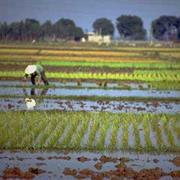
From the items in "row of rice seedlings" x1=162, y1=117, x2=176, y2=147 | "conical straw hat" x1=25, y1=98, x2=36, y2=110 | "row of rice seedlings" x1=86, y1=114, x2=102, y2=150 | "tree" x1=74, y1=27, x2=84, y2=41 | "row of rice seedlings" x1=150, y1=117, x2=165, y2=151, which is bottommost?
"row of rice seedlings" x1=162, y1=117, x2=176, y2=147

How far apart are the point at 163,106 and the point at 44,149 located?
216 inches

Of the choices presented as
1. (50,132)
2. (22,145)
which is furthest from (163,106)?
(22,145)

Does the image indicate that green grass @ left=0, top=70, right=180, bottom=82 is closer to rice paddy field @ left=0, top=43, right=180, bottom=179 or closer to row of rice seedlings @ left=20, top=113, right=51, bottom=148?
rice paddy field @ left=0, top=43, right=180, bottom=179

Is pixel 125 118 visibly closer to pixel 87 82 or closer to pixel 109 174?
pixel 109 174

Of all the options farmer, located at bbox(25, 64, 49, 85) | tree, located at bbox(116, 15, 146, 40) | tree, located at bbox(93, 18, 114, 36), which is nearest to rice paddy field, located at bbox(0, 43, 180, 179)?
farmer, located at bbox(25, 64, 49, 85)

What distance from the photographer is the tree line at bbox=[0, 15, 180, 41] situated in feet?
243

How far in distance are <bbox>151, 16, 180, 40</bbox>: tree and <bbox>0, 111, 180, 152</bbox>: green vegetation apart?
81.7 metres

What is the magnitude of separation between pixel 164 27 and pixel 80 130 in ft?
280

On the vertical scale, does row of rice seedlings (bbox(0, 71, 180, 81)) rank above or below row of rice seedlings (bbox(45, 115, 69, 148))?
above

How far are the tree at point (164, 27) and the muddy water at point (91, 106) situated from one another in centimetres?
7920

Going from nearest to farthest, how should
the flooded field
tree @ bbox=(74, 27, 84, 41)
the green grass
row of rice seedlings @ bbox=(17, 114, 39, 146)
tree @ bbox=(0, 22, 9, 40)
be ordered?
1. row of rice seedlings @ bbox=(17, 114, 39, 146)
2. the flooded field
3. the green grass
4. tree @ bbox=(0, 22, 9, 40)
5. tree @ bbox=(74, 27, 84, 41)

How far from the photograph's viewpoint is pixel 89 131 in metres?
8.90

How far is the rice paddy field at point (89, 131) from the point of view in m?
6.45

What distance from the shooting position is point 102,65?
25609 millimetres
